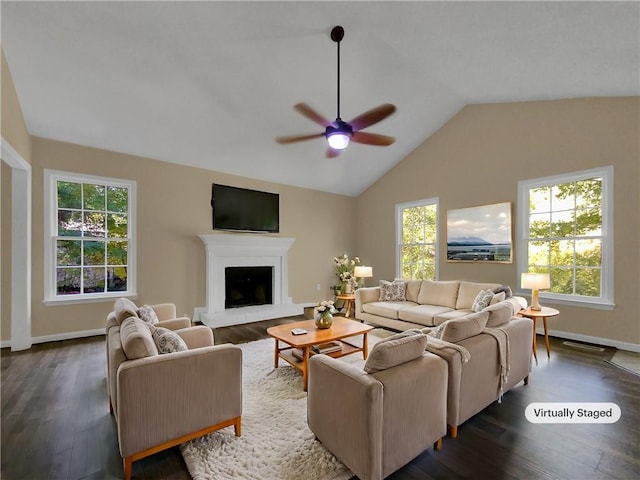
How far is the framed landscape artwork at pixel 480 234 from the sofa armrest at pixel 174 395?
4575 millimetres

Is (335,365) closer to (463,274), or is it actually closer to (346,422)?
(346,422)

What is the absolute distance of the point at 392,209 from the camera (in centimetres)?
661

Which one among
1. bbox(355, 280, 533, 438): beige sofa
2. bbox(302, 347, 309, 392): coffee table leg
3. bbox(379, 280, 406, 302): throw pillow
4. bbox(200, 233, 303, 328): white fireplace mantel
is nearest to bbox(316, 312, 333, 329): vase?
bbox(302, 347, 309, 392): coffee table leg

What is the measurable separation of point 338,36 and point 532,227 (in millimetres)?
3979

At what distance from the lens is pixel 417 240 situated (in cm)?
625

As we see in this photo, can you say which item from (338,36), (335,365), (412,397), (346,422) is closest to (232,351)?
(335,365)

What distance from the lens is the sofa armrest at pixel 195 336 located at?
2773 millimetres

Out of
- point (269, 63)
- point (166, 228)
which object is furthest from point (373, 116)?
point (166, 228)

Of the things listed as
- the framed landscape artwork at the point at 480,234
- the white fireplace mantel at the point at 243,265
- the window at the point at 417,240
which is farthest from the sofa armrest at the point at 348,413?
the window at the point at 417,240

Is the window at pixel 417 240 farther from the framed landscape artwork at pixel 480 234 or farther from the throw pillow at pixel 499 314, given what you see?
the throw pillow at pixel 499 314

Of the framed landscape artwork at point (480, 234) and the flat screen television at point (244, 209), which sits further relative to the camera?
the flat screen television at point (244, 209)

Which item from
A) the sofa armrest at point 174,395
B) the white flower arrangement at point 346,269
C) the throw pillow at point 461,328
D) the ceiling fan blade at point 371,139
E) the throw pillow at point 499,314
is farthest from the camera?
the white flower arrangement at point 346,269

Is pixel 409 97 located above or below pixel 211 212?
above

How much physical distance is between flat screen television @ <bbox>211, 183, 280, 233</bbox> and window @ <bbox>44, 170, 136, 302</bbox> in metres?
1.30
